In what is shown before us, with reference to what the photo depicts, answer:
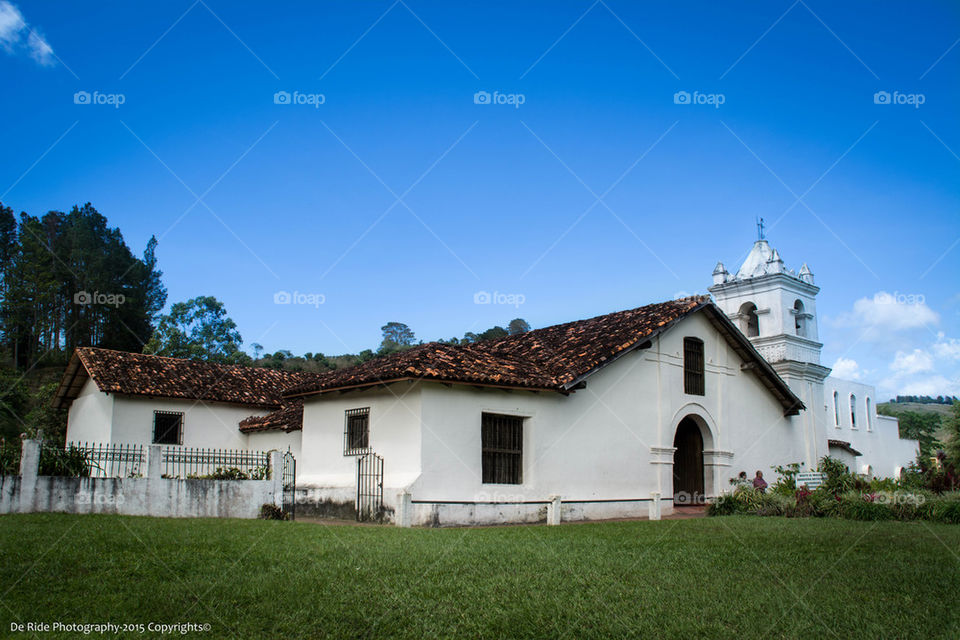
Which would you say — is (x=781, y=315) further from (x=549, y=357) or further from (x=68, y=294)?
(x=68, y=294)

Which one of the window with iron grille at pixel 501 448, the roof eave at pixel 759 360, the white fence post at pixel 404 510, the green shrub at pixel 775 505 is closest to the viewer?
the white fence post at pixel 404 510

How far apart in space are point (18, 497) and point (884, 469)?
43.9 meters

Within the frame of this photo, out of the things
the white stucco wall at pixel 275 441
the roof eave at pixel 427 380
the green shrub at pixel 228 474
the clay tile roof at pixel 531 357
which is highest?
the clay tile roof at pixel 531 357

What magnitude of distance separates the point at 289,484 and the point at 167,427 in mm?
9595

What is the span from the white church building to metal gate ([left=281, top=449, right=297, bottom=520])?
1.17 metres

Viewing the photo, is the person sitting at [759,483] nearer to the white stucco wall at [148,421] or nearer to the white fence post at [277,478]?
the white fence post at [277,478]

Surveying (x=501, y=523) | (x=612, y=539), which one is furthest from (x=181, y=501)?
(x=612, y=539)

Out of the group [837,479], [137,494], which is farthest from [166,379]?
[837,479]

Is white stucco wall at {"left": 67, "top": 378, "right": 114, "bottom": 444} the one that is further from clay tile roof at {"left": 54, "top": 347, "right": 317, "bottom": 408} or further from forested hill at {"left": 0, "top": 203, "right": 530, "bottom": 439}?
forested hill at {"left": 0, "top": 203, "right": 530, "bottom": 439}

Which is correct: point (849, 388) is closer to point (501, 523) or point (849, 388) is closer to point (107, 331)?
point (501, 523)

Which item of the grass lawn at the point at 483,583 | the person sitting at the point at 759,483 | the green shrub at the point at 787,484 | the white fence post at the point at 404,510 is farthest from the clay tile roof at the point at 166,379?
the green shrub at the point at 787,484

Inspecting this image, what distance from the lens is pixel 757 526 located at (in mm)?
13344

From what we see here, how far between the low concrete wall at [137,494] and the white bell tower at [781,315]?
64.6 ft

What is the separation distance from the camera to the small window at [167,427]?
23.6 meters
